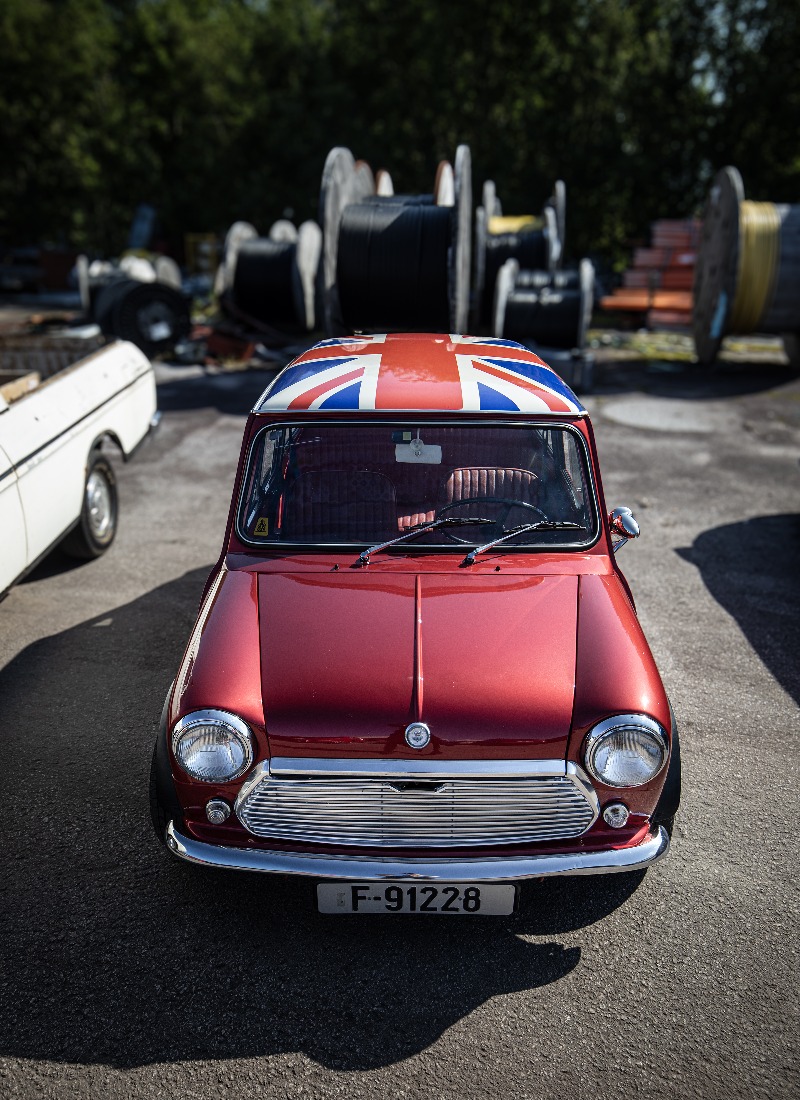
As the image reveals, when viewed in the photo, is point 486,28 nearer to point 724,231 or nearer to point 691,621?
point 724,231

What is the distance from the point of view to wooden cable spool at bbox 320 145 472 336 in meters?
11.2

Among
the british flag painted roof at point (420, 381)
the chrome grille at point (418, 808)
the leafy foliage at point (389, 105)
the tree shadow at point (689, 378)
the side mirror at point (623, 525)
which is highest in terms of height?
the leafy foliage at point (389, 105)

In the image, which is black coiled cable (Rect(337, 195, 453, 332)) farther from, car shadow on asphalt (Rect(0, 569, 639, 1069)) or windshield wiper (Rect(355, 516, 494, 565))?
car shadow on asphalt (Rect(0, 569, 639, 1069))

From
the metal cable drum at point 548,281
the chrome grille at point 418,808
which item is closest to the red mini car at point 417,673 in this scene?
the chrome grille at point 418,808

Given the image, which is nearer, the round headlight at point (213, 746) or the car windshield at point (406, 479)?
the round headlight at point (213, 746)

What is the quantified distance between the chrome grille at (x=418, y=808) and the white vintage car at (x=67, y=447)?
276 centimetres

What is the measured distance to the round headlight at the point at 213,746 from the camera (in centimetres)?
308

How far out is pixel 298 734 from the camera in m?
3.07

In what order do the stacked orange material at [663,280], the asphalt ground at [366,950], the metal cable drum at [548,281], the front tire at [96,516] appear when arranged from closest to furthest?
the asphalt ground at [366,950] → the front tire at [96,516] → the metal cable drum at [548,281] → the stacked orange material at [663,280]

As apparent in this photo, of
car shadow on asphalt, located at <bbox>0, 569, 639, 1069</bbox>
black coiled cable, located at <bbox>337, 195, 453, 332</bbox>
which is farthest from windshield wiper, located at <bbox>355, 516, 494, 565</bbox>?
black coiled cable, located at <bbox>337, 195, 453, 332</bbox>

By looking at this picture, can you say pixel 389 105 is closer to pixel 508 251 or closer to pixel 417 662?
pixel 508 251

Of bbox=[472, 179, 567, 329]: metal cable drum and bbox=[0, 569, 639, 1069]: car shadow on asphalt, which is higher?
bbox=[472, 179, 567, 329]: metal cable drum

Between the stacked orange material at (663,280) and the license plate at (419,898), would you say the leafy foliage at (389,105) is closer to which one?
the stacked orange material at (663,280)

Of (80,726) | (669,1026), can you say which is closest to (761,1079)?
(669,1026)
